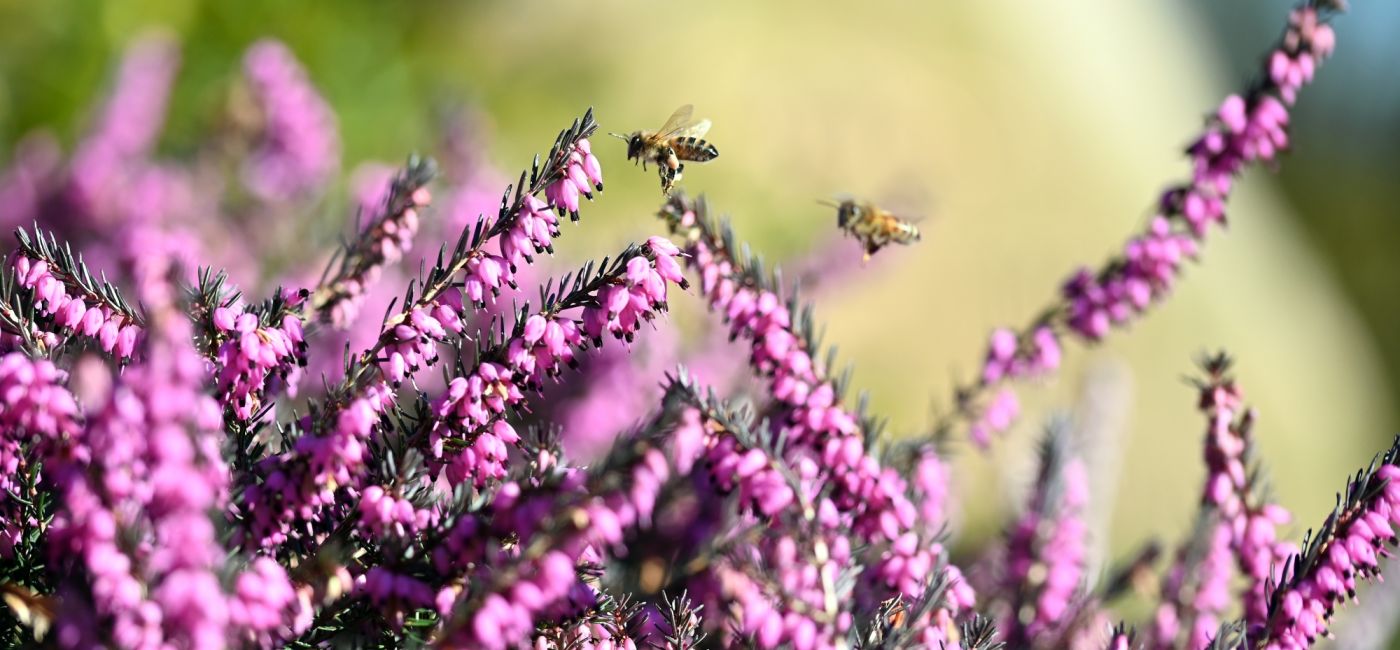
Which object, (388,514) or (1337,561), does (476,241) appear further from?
(1337,561)

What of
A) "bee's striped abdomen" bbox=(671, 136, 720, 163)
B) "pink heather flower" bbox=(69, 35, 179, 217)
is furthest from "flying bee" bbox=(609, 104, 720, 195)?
"pink heather flower" bbox=(69, 35, 179, 217)

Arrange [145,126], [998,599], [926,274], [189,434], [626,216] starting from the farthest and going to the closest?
1. [926,274]
2. [626,216]
3. [145,126]
4. [998,599]
5. [189,434]

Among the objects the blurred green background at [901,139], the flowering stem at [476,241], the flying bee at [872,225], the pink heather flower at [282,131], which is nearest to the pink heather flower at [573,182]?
the flowering stem at [476,241]

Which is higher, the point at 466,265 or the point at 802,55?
the point at 802,55

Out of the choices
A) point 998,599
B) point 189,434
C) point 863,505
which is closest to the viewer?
point 189,434

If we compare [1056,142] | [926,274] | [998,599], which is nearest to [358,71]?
[926,274]

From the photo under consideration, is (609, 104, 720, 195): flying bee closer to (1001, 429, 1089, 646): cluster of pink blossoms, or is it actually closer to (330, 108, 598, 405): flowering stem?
(330, 108, 598, 405): flowering stem

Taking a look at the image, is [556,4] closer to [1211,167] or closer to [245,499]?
[1211,167]

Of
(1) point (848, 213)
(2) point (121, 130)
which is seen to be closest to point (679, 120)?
(1) point (848, 213)
